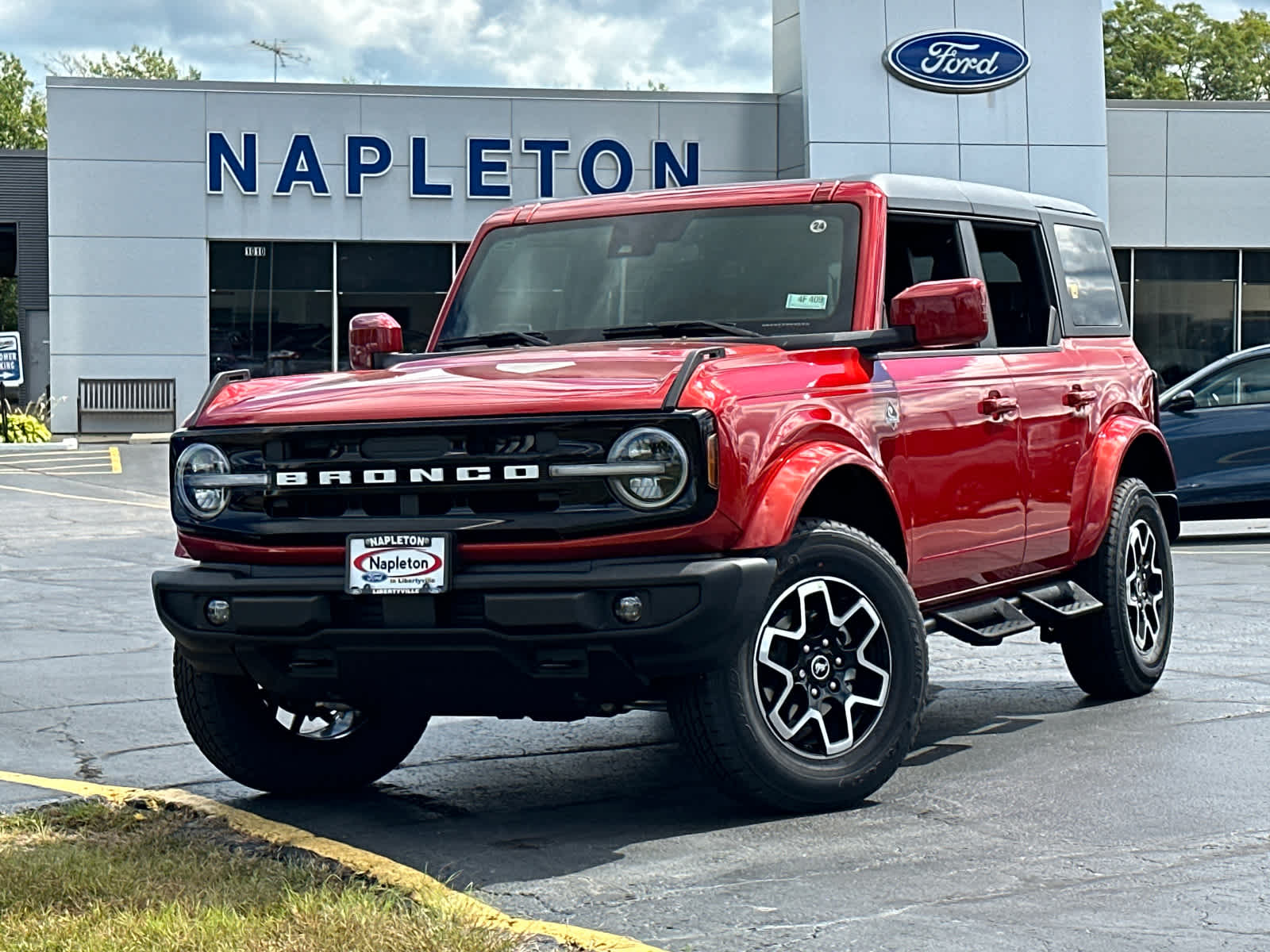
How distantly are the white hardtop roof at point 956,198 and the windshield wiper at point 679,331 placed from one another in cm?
77

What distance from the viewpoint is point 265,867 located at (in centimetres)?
488

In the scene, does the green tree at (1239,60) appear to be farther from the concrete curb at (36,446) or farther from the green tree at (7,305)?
the concrete curb at (36,446)

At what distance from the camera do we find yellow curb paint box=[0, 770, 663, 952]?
429 centimetres

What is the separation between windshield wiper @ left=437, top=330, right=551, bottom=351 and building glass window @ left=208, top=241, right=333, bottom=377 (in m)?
25.4

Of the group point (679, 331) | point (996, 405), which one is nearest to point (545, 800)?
point (679, 331)

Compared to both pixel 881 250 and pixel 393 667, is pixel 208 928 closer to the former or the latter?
pixel 393 667

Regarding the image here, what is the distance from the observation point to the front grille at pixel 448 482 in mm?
5176

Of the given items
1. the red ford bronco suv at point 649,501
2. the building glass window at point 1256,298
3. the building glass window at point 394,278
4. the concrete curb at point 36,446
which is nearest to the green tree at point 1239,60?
the building glass window at point 1256,298

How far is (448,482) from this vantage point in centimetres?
530

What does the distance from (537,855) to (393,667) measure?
657mm

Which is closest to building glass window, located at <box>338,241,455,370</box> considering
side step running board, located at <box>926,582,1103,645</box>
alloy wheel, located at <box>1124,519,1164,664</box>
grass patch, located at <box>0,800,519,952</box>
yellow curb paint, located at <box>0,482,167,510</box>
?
yellow curb paint, located at <box>0,482,167,510</box>

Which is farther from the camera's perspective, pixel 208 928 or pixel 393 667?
pixel 393 667

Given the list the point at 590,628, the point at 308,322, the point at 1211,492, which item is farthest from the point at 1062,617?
the point at 308,322

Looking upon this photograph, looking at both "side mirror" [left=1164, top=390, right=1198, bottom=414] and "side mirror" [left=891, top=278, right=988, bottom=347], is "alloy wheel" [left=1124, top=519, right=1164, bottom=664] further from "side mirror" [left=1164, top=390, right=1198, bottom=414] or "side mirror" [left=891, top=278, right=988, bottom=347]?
"side mirror" [left=1164, top=390, right=1198, bottom=414]
